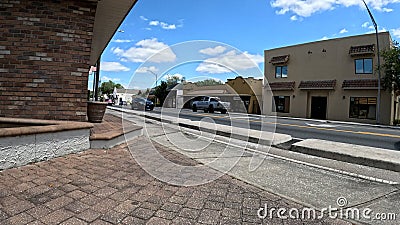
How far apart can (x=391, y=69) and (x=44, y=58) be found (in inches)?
921

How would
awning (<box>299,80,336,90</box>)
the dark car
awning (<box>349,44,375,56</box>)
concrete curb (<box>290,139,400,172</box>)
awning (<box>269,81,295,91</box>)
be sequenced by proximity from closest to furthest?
concrete curb (<box>290,139,400,172</box>) → the dark car → awning (<box>349,44,375,56</box>) → awning (<box>299,80,336,90</box>) → awning (<box>269,81,295,91</box>)

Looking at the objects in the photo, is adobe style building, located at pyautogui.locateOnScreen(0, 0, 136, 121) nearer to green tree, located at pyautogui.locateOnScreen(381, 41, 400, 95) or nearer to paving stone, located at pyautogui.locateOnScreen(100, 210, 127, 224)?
paving stone, located at pyautogui.locateOnScreen(100, 210, 127, 224)

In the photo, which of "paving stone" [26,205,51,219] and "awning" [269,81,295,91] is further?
"awning" [269,81,295,91]

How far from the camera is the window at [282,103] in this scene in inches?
1074

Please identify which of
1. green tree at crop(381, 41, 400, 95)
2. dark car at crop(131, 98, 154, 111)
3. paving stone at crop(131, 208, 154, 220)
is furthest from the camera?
green tree at crop(381, 41, 400, 95)

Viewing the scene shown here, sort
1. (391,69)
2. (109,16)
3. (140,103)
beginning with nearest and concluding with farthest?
1. (109,16)
2. (140,103)
3. (391,69)

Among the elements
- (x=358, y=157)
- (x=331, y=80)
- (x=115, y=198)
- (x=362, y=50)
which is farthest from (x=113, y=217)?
(x=331, y=80)

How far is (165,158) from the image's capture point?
16.6 feet

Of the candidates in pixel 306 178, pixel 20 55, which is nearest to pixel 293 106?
pixel 306 178

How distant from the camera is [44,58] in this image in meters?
4.67

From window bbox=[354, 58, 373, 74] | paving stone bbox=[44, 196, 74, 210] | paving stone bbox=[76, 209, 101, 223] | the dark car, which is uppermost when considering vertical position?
window bbox=[354, 58, 373, 74]

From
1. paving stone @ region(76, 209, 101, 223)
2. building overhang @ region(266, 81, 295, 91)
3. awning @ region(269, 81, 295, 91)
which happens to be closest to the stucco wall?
paving stone @ region(76, 209, 101, 223)

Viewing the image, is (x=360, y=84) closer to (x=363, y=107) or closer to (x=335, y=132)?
(x=363, y=107)

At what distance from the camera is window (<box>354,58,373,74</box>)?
21.8 meters
